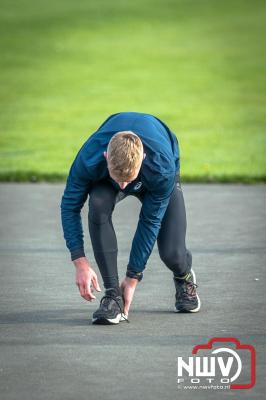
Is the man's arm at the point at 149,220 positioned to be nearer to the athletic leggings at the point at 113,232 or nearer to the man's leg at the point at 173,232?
the athletic leggings at the point at 113,232

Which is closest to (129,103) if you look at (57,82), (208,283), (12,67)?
(57,82)

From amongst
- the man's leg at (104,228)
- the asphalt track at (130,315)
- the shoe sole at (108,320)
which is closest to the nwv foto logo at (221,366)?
the asphalt track at (130,315)

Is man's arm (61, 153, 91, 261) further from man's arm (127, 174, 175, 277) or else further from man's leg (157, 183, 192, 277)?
man's leg (157, 183, 192, 277)

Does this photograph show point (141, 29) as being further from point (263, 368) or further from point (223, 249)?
point (263, 368)

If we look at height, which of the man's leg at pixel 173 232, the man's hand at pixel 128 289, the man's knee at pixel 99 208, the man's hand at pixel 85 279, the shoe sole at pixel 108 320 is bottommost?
the shoe sole at pixel 108 320

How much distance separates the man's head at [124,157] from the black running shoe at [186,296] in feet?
4.76

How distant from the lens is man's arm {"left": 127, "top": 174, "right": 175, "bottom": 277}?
25.9ft

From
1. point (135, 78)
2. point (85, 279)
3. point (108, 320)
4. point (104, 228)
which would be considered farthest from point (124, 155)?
point (135, 78)

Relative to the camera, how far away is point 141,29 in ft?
119

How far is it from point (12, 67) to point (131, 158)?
23.7 metres

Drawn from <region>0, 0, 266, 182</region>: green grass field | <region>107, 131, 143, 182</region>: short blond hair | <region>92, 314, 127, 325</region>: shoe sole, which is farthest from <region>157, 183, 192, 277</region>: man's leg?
<region>0, 0, 266, 182</region>: green grass field

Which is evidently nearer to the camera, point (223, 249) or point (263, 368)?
point (263, 368)

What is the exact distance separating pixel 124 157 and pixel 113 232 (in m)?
1.00

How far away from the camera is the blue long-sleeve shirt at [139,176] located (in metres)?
7.71
